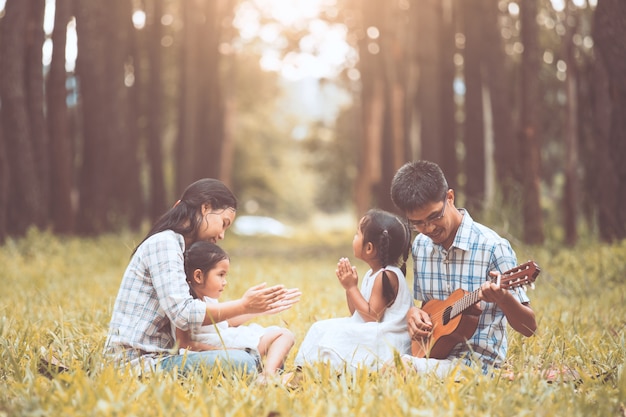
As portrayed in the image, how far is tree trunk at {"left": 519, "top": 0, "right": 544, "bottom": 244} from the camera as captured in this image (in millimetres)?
11430

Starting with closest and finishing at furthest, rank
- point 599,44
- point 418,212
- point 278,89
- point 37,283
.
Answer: point 418,212 → point 37,283 → point 599,44 → point 278,89

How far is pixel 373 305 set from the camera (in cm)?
463

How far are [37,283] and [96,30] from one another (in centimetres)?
918

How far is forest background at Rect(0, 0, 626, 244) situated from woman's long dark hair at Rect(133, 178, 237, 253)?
519 centimetres

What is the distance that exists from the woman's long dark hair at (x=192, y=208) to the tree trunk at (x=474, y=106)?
10859 mm

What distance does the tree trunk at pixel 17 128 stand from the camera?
12539mm

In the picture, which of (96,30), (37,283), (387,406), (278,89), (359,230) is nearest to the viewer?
(387,406)

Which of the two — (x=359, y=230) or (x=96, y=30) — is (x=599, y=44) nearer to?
(x=359, y=230)

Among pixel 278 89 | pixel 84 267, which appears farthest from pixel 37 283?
pixel 278 89

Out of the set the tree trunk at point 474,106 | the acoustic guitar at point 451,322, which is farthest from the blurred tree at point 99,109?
the acoustic guitar at point 451,322

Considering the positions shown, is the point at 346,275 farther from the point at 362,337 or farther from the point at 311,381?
the point at 311,381

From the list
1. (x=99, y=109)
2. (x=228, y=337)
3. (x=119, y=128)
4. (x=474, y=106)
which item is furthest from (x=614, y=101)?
(x=119, y=128)

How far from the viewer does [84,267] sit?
414 inches

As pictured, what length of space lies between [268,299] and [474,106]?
1165cm
